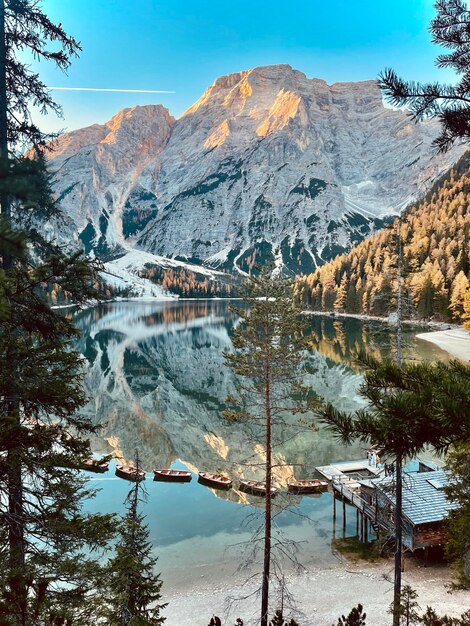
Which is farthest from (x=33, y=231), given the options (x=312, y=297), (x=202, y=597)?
(x=312, y=297)

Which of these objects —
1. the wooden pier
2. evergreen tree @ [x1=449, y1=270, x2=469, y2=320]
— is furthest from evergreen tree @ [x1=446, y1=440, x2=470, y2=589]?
evergreen tree @ [x1=449, y1=270, x2=469, y2=320]

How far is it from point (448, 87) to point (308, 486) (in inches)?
1159

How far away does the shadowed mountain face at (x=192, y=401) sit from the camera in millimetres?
35844

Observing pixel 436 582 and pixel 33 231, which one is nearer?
pixel 33 231

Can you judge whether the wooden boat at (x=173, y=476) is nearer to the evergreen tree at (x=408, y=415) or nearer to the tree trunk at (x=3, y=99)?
the tree trunk at (x=3, y=99)

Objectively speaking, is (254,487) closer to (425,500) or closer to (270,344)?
(425,500)

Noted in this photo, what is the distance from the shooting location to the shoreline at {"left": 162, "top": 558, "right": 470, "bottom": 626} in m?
17.6

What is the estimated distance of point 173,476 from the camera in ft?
109

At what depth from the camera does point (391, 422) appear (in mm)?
3340

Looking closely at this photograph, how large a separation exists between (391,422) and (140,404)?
53.5 metres

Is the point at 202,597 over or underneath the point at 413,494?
underneath

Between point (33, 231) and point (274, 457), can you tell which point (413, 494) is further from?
point (33, 231)

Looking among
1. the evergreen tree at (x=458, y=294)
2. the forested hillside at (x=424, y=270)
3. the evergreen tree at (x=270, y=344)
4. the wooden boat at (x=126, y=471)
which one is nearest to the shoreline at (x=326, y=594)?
the evergreen tree at (x=270, y=344)

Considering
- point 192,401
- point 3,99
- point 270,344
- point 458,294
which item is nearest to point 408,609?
point 270,344
